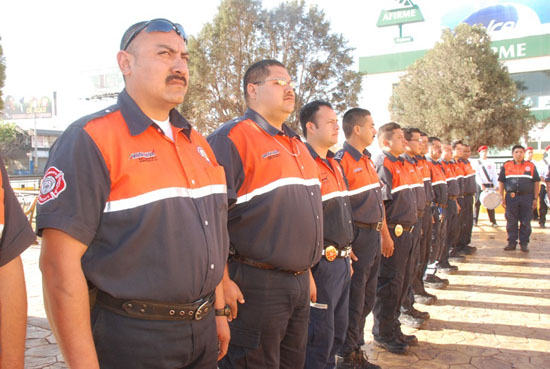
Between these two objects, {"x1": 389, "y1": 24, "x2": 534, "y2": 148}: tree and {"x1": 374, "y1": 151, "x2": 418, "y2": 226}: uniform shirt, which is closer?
{"x1": 374, "y1": 151, "x2": 418, "y2": 226}: uniform shirt

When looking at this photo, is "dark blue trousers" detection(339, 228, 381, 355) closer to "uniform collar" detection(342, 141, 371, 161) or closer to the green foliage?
"uniform collar" detection(342, 141, 371, 161)

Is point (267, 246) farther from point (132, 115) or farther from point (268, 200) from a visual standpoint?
point (132, 115)

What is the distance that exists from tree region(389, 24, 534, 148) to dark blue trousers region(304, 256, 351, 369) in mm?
16826

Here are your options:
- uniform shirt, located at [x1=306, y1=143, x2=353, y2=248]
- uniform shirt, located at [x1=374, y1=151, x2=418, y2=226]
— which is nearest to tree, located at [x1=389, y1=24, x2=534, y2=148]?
uniform shirt, located at [x1=374, y1=151, x2=418, y2=226]

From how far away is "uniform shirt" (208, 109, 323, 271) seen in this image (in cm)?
252

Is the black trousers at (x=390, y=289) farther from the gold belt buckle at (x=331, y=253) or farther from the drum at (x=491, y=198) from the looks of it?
the drum at (x=491, y=198)

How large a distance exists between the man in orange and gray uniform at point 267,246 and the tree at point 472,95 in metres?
17.4

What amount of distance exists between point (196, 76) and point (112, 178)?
16.2 m

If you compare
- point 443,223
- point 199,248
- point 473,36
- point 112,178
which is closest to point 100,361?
point 199,248

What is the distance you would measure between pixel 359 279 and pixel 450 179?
5035 mm

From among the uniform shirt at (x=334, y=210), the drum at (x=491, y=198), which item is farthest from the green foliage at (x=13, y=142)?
the uniform shirt at (x=334, y=210)

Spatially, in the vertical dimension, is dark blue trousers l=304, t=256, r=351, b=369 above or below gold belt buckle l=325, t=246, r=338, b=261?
below

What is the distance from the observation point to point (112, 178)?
5.40 ft

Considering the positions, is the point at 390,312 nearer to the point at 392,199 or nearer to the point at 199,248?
the point at 392,199
